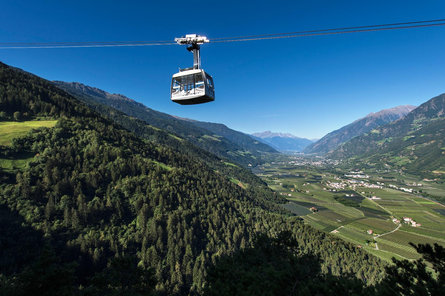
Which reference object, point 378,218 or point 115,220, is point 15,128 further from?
point 378,218

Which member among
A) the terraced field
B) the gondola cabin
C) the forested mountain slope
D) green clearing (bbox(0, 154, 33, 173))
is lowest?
the terraced field

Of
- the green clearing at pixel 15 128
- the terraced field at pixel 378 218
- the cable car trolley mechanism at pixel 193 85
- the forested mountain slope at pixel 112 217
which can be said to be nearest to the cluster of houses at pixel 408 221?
the terraced field at pixel 378 218

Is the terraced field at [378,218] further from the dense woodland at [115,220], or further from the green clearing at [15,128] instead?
the green clearing at [15,128]

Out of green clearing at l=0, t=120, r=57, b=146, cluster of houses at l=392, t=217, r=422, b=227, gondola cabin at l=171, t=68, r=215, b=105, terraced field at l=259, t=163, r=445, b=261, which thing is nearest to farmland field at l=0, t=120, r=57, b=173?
green clearing at l=0, t=120, r=57, b=146

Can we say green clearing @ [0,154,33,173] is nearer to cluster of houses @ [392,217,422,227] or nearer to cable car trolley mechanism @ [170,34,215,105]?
cable car trolley mechanism @ [170,34,215,105]

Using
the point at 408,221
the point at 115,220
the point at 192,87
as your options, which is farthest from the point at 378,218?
the point at 115,220

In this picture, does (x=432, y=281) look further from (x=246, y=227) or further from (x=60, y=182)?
(x=60, y=182)
